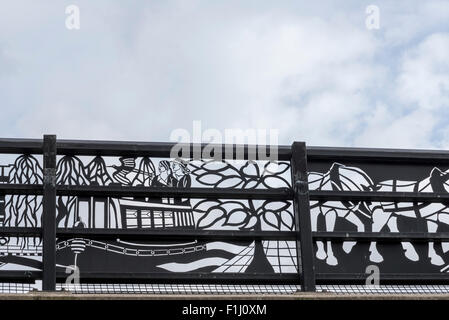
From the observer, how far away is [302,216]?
24.2ft

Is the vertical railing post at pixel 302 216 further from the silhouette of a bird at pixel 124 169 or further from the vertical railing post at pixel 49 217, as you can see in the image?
the vertical railing post at pixel 49 217

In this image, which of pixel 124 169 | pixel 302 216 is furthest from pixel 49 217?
pixel 302 216

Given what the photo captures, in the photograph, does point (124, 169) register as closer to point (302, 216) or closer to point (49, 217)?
point (49, 217)

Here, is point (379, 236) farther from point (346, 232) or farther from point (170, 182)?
point (170, 182)

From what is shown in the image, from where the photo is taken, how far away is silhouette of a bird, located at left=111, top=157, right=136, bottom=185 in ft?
24.4

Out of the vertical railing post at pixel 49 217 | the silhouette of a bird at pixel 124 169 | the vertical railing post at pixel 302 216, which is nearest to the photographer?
the vertical railing post at pixel 49 217

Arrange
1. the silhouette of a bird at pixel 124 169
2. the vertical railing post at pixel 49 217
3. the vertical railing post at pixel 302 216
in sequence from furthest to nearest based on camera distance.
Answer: the silhouette of a bird at pixel 124 169
the vertical railing post at pixel 302 216
the vertical railing post at pixel 49 217

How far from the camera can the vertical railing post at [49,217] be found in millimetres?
6949

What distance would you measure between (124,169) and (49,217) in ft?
2.52

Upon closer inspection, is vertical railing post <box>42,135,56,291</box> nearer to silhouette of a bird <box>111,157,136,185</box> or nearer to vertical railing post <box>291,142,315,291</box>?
silhouette of a bird <box>111,157,136,185</box>

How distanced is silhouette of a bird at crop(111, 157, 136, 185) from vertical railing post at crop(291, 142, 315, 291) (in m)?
1.36

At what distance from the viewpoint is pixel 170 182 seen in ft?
24.6

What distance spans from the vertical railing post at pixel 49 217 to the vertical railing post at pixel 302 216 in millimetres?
1988
